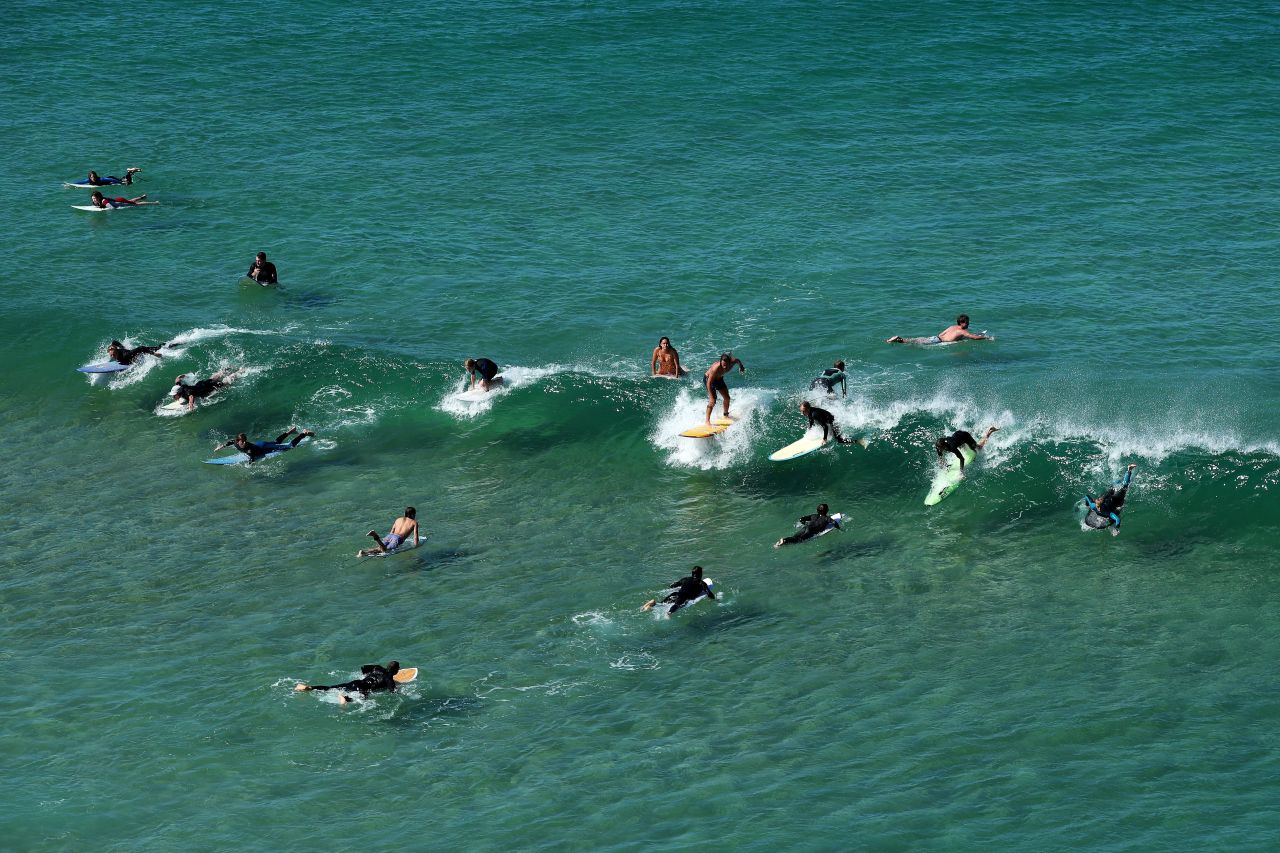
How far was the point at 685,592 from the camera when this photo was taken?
92.3ft

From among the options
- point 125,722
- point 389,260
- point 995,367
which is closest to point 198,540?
point 125,722

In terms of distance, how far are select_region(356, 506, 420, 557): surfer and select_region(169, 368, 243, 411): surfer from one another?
9.52 m

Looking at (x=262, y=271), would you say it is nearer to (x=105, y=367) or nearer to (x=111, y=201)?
(x=105, y=367)

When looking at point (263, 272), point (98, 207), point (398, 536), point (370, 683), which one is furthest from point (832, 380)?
point (98, 207)

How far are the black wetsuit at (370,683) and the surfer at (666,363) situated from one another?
14237mm

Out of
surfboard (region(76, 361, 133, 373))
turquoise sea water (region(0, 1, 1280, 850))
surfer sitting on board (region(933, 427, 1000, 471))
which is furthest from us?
surfboard (region(76, 361, 133, 373))

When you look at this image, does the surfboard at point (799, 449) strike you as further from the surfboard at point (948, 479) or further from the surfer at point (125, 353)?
Answer: the surfer at point (125, 353)

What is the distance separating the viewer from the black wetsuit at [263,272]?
44719 millimetres

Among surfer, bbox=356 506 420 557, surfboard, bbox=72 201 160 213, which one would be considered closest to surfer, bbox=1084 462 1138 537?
surfer, bbox=356 506 420 557

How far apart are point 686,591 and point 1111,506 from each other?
30.2 feet

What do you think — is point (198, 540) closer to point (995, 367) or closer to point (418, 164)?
point (995, 367)

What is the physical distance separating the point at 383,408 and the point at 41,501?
27.9 ft

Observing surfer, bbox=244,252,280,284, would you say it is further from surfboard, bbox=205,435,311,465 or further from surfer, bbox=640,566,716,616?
surfer, bbox=640,566,716,616

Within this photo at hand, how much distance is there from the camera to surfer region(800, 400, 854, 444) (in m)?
34.2
